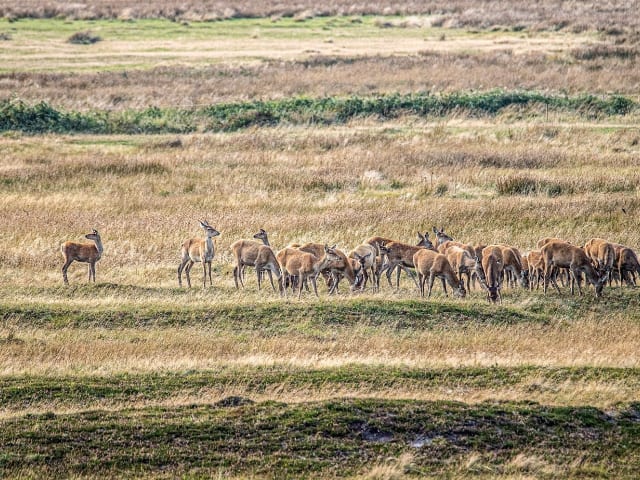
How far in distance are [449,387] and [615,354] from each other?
3.77 m

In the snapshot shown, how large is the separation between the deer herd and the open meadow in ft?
1.63

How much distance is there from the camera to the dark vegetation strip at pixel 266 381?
52.3 feet

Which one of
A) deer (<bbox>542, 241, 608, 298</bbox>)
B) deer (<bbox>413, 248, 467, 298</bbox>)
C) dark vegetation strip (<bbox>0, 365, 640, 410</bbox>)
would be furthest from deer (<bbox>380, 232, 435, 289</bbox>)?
dark vegetation strip (<bbox>0, 365, 640, 410</bbox>)

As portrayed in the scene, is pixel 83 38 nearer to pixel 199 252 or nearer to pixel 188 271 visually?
pixel 188 271

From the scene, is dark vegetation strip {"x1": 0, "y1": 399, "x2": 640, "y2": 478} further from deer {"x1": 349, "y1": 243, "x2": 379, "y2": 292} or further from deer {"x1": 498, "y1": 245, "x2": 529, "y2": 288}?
deer {"x1": 349, "y1": 243, "x2": 379, "y2": 292}

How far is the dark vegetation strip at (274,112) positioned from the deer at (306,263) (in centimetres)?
2338

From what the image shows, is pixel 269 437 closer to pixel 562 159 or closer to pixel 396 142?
pixel 562 159

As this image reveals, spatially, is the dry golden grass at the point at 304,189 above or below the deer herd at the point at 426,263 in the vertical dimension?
below

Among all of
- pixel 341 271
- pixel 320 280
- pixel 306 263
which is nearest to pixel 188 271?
pixel 320 280

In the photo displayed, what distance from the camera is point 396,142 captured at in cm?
4109

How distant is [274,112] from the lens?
46.8 m

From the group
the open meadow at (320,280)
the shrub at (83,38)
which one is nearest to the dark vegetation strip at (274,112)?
the open meadow at (320,280)

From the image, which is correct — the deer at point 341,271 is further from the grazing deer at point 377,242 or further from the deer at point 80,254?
the deer at point 80,254

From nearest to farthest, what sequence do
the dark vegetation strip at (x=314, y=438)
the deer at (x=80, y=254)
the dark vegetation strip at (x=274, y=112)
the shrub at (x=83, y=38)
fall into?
the dark vegetation strip at (x=314, y=438) → the deer at (x=80, y=254) → the dark vegetation strip at (x=274, y=112) → the shrub at (x=83, y=38)
